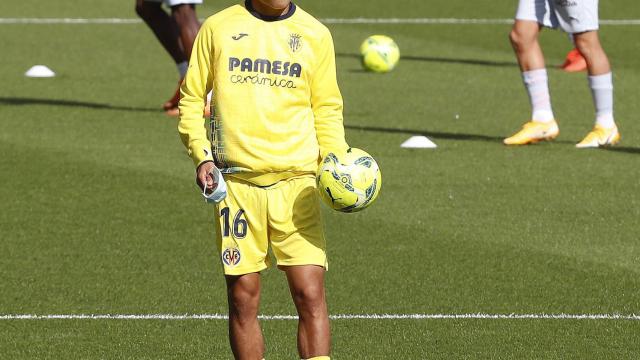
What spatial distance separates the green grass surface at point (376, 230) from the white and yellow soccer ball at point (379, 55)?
751mm

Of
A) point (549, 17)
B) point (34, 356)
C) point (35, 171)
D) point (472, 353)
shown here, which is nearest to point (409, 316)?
point (472, 353)

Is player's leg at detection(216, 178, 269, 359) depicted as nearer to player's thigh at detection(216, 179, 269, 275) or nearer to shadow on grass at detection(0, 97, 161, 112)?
player's thigh at detection(216, 179, 269, 275)

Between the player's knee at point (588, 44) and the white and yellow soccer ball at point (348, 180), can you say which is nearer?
the white and yellow soccer ball at point (348, 180)

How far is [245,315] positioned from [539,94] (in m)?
7.42

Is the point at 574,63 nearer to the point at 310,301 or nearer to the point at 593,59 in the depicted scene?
the point at 593,59

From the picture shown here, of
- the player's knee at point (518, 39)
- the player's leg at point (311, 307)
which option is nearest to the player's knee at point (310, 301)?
the player's leg at point (311, 307)

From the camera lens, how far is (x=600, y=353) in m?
6.95

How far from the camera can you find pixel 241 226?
5.95 meters

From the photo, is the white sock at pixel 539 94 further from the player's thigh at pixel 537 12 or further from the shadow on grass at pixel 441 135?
the player's thigh at pixel 537 12

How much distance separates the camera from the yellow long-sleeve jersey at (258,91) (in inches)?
232

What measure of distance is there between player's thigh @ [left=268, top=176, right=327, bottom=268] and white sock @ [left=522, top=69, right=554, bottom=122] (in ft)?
23.8

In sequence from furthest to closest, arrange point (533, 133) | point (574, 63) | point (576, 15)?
point (574, 63) → point (533, 133) → point (576, 15)

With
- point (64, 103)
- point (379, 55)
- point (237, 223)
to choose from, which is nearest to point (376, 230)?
point (237, 223)

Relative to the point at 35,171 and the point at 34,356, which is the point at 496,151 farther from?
the point at 34,356
